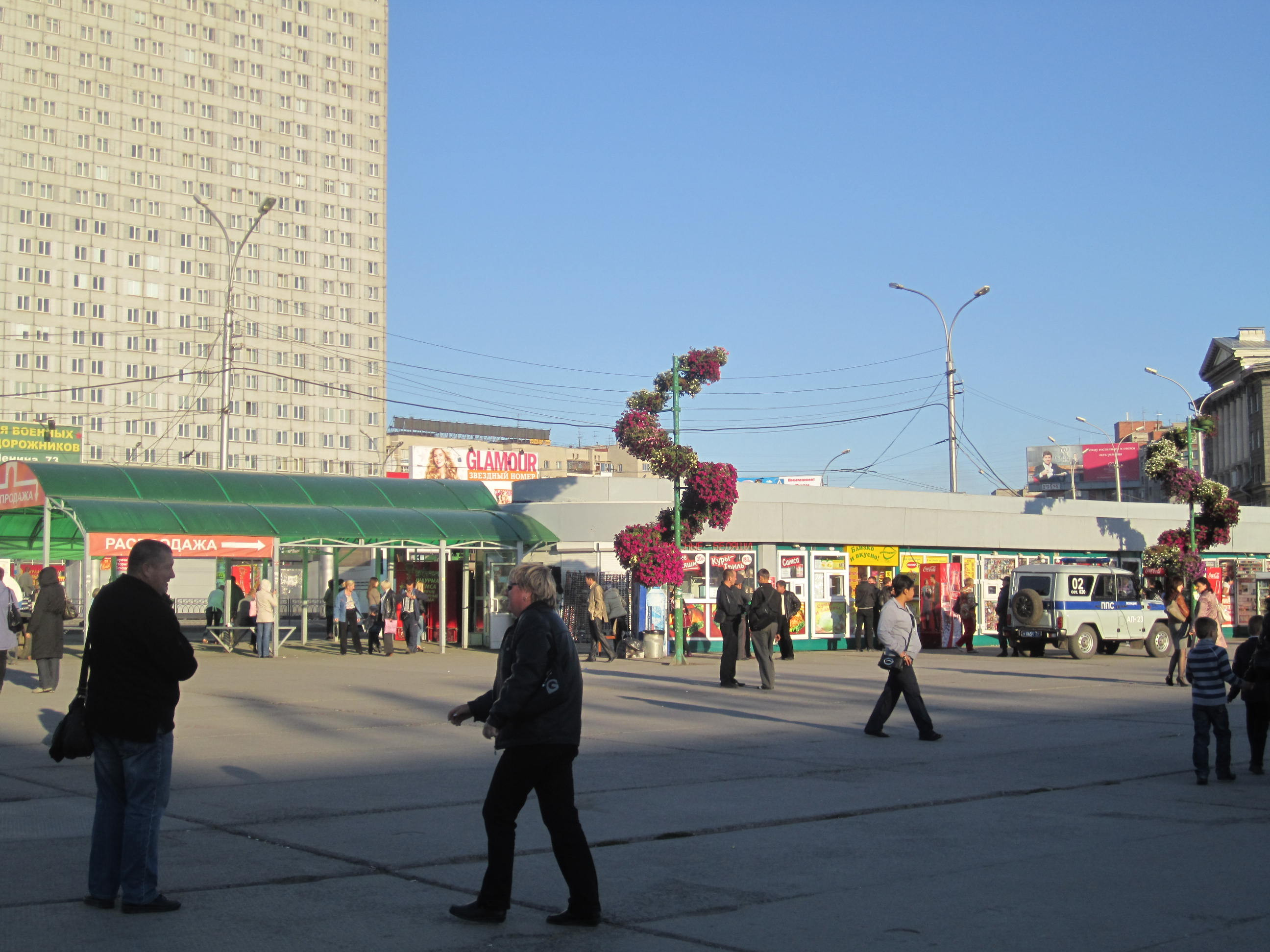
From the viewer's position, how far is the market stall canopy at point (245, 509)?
27.3 meters

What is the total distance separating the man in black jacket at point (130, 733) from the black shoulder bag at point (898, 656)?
8506 mm

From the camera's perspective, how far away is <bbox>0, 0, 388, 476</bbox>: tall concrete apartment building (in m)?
110

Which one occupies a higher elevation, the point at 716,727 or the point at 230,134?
the point at 230,134

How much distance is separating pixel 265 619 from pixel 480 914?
23.1 meters

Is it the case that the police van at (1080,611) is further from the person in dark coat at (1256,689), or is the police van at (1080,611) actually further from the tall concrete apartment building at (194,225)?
the tall concrete apartment building at (194,225)

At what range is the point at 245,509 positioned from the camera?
2962 centimetres

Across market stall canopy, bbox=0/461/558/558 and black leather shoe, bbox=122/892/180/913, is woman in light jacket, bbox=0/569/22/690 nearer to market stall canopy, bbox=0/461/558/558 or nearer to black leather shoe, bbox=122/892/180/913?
black leather shoe, bbox=122/892/180/913

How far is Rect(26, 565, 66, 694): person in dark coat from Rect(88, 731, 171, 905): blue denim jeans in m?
11.6

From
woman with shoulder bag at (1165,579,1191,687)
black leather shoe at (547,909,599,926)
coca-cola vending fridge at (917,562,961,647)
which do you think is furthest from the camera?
coca-cola vending fridge at (917,562,961,647)

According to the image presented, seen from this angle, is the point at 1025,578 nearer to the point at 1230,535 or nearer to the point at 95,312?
the point at 1230,535

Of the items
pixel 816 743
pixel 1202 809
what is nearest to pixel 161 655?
pixel 1202 809

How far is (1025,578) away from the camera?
2964 cm

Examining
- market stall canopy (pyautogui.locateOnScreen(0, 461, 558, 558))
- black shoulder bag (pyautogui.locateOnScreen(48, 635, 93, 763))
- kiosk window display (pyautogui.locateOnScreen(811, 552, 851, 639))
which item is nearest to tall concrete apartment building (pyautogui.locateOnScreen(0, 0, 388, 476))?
market stall canopy (pyautogui.locateOnScreen(0, 461, 558, 558))

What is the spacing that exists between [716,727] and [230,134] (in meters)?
118
